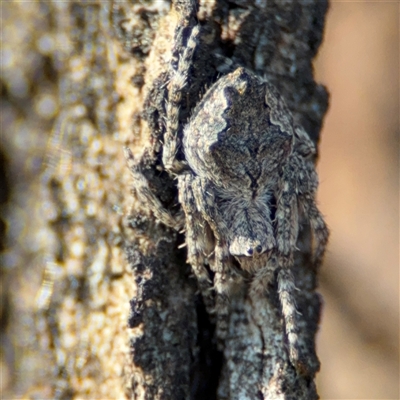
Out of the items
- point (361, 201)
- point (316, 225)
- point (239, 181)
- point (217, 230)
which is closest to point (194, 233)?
point (217, 230)

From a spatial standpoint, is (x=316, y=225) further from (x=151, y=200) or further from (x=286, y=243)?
(x=151, y=200)

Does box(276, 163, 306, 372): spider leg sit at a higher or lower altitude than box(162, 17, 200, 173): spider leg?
lower

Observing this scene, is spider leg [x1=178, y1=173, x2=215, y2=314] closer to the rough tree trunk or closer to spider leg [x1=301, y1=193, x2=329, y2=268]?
the rough tree trunk

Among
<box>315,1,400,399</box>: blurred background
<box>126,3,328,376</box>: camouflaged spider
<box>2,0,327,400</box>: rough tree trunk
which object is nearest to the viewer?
<box>126,3,328,376</box>: camouflaged spider

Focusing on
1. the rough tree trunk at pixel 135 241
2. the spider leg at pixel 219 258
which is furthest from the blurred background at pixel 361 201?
the spider leg at pixel 219 258

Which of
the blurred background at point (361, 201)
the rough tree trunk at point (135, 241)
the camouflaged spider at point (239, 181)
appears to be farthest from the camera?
the blurred background at point (361, 201)

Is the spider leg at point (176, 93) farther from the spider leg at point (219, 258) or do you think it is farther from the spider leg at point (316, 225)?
the spider leg at point (316, 225)

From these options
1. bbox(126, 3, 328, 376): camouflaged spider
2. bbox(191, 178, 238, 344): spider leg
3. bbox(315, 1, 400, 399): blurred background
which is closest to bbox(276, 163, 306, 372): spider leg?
bbox(126, 3, 328, 376): camouflaged spider

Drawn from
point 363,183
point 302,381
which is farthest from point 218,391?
point 363,183
